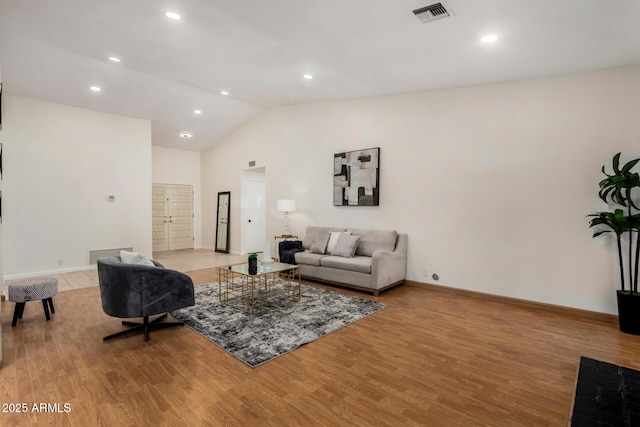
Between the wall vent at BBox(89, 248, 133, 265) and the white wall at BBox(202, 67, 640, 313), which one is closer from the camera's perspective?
the white wall at BBox(202, 67, 640, 313)

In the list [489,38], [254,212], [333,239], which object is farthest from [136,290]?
[254,212]

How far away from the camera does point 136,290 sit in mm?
2971

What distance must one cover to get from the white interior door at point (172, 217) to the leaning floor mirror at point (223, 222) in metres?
1.14

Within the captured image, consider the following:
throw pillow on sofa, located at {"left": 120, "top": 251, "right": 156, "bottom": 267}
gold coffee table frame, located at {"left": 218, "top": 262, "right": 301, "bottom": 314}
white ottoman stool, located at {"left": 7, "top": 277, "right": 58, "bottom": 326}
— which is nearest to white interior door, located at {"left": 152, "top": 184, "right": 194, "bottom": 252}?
gold coffee table frame, located at {"left": 218, "top": 262, "right": 301, "bottom": 314}

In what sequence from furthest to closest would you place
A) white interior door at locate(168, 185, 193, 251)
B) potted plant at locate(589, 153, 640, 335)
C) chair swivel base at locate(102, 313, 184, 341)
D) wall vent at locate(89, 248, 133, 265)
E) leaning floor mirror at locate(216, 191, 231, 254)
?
white interior door at locate(168, 185, 193, 251), leaning floor mirror at locate(216, 191, 231, 254), wall vent at locate(89, 248, 133, 265), potted plant at locate(589, 153, 640, 335), chair swivel base at locate(102, 313, 184, 341)

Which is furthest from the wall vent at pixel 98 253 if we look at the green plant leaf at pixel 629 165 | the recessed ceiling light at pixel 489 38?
the green plant leaf at pixel 629 165

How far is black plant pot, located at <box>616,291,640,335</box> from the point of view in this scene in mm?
3223

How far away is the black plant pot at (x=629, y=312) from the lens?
3.22 metres

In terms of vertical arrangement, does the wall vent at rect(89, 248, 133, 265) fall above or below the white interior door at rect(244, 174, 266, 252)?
below

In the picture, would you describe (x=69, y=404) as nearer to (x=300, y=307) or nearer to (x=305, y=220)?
(x=300, y=307)

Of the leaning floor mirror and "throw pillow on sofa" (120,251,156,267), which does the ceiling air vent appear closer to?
"throw pillow on sofa" (120,251,156,267)

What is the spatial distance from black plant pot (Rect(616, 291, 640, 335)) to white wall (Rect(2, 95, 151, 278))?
807 centimetres

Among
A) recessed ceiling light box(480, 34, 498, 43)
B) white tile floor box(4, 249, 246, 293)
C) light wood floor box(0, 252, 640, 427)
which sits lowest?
white tile floor box(4, 249, 246, 293)

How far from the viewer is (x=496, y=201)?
172 inches
